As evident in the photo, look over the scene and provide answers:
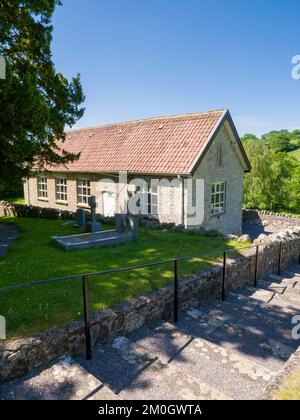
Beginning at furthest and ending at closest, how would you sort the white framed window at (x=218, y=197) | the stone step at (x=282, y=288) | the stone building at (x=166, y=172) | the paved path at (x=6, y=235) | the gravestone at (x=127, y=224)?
the white framed window at (x=218, y=197) → the stone building at (x=166, y=172) → the gravestone at (x=127, y=224) → the paved path at (x=6, y=235) → the stone step at (x=282, y=288)

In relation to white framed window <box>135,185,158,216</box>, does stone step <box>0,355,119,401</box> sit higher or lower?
lower

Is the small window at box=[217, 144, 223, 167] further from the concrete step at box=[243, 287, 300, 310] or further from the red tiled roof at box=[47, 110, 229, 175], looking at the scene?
the concrete step at box=[243, 287, 300, 310]

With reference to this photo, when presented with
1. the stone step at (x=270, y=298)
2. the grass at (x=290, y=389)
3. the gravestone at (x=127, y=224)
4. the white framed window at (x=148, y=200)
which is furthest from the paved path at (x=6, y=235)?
the grass at (x=290, y=389)

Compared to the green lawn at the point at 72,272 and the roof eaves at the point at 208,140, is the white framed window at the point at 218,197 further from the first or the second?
the green lawn at the point at 72,272

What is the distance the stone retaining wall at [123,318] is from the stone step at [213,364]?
Answer: 0.45 metres

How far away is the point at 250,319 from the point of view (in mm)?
5984

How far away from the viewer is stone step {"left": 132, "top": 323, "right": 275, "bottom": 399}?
3674 millimetres

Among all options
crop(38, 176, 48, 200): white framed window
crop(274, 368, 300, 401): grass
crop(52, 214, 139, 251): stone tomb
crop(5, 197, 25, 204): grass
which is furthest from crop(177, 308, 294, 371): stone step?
crop(5, 197, 25, 204): grass

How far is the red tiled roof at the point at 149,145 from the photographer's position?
15648 mm

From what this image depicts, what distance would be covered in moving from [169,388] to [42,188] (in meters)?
22.6

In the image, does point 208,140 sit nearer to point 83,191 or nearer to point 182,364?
point 83,191

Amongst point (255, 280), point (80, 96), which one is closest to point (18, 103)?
point (80, 96)

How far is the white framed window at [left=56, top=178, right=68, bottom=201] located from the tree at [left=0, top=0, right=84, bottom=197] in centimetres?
861
